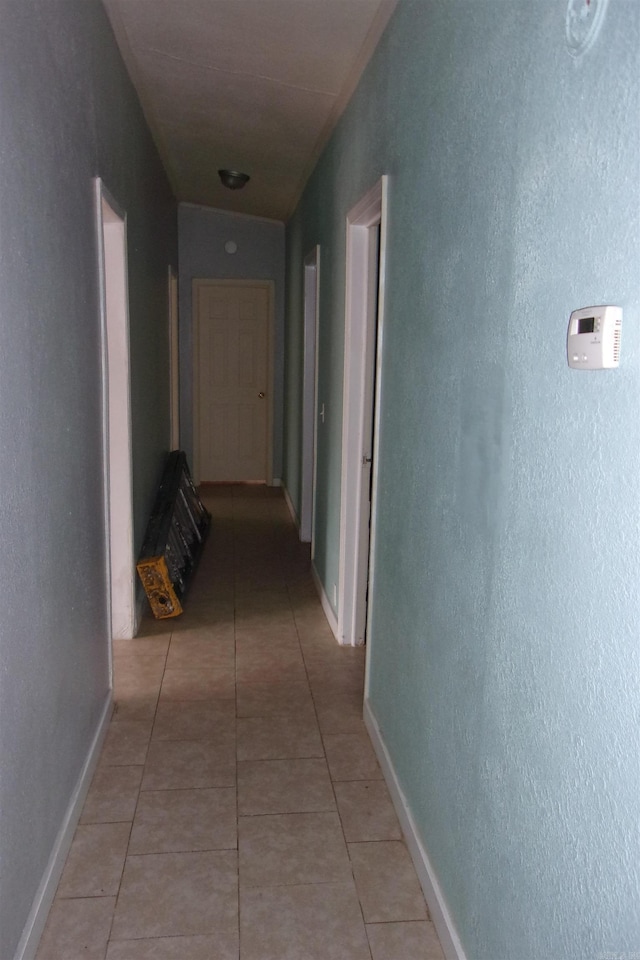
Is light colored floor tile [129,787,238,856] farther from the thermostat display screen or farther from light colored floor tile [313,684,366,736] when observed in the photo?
the thermostat display screen

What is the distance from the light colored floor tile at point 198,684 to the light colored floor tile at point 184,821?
742 millimetres

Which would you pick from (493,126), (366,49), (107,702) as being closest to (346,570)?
(107,702)

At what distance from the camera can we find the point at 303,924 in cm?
207

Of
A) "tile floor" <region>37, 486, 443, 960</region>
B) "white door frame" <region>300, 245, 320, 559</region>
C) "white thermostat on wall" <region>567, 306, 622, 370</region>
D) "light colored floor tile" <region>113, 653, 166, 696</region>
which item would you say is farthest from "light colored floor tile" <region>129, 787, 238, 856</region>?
"white door frame" <region>300, 245, 320, 559</region>

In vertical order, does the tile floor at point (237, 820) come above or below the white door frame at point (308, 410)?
below

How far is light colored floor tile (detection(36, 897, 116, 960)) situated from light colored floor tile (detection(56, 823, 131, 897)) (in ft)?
0.14

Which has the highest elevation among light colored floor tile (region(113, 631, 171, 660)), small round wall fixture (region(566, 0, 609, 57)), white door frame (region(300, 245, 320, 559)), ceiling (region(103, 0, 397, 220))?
ceiling (region(103, 0, 397, 220))

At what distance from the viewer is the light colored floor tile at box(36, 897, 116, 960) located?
6.36 feet

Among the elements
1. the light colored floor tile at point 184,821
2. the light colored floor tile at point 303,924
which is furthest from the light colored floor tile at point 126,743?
the light colored floor tile at point 303,924

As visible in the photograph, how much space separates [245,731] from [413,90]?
7.84 feet

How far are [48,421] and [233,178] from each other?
4087 mm

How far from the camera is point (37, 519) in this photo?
2.01 meters

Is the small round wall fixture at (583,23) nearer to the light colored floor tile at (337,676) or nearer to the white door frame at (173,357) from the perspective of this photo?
the light colored floor tile at (337,676)

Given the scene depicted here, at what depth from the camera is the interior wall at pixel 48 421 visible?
1.75 metres
